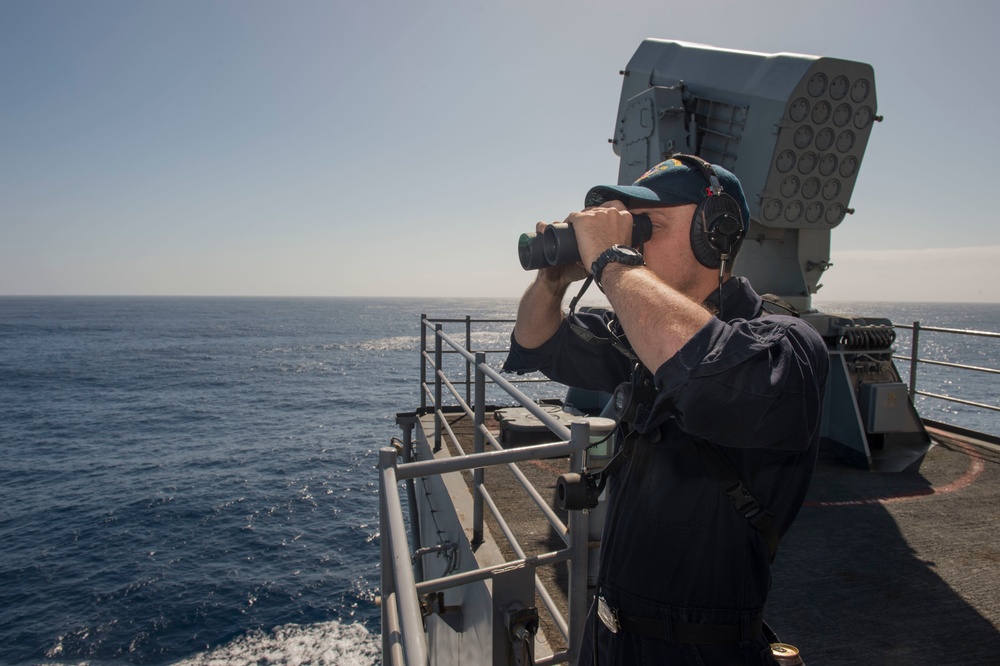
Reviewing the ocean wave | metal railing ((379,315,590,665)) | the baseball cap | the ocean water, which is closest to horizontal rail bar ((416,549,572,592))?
metal railing ((379,315,590,665))

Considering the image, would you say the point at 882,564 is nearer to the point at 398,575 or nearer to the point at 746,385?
the point at 746,385

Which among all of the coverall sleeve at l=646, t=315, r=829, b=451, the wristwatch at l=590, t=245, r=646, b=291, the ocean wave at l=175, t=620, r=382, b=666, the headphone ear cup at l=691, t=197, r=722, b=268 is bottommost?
the ocean wave at l=175, t=620, r=382, b=666

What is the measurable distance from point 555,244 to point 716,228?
1.39 feet

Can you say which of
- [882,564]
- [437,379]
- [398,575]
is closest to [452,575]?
[398,575]

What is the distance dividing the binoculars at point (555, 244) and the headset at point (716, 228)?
13 centimetres

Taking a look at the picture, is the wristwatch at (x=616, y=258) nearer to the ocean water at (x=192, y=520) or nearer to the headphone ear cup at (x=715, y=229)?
the headphone ear cup at (x=715, y=229)

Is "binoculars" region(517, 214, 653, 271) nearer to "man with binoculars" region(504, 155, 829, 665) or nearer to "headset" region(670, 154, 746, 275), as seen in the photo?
"man with binoculars" region(504, 155, 829, 665)

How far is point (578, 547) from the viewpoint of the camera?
6.91 feet

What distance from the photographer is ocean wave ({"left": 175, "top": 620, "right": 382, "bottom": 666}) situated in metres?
10.3

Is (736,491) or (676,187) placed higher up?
(676,187)

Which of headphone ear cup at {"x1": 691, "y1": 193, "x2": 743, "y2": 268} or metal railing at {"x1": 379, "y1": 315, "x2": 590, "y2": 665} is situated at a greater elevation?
headphone ear cup at {"x1": 691, "y1": 193, "x2": 743, "y2": 268}

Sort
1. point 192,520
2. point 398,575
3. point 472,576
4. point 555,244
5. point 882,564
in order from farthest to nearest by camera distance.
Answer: point 192,520, point 882,564, point 472,576, point 555,244, point 398,575

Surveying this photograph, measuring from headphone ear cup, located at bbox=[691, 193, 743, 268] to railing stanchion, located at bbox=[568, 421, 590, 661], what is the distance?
2.32 ft

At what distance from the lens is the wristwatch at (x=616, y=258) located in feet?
4.56
